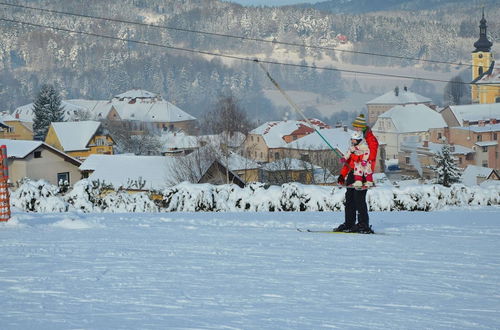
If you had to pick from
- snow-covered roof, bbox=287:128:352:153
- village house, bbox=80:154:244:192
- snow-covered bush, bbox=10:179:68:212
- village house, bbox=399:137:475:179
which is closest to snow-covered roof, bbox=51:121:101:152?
snow-covered roof, bbox=287:128:352:153

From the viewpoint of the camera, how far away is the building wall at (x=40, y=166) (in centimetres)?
3606

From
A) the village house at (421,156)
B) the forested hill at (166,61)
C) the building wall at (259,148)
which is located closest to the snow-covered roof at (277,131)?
the building wall at (259,148)

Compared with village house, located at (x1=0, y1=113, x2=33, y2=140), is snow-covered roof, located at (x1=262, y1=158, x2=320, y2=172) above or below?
below

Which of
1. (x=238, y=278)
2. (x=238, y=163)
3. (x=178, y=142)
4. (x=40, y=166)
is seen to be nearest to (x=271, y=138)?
(x=178, y=142)

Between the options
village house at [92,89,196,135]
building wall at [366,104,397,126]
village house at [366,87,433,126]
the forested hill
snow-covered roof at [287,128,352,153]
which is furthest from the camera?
the forested hill

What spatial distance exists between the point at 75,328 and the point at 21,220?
213 inches

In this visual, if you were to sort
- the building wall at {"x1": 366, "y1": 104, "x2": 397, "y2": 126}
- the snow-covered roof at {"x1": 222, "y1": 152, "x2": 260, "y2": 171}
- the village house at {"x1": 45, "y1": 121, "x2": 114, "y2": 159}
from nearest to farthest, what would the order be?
the snow-covered roof at {"x1": 222, "y1": 152, "x2": 260, "y2": 171}
the village house at {"x1": 45, "y1": 121, "x2": 114, "y2": 159}
the building wall at {"x1": 366, "y1": 104, "x2": 397, "y2": 126}

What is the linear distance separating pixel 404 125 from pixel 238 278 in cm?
8600

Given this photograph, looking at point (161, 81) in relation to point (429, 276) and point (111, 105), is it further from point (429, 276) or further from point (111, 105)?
point (429, 276)

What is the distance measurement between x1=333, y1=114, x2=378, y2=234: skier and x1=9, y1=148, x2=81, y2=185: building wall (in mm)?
28100

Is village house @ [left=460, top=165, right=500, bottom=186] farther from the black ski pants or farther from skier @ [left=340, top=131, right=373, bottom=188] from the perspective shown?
skier @ [left=340, top=131, right=373, bottom=188]

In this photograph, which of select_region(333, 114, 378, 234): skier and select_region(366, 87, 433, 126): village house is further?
select_region(366, 87, 433, 126): village house

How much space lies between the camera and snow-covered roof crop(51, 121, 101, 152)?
55719mm

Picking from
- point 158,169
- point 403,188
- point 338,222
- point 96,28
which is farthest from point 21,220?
point 96,28
